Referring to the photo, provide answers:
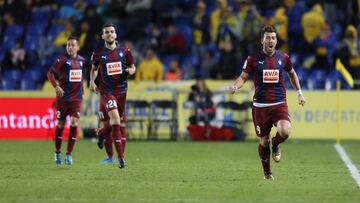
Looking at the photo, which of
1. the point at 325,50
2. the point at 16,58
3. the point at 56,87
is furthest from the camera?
the point at 16,58

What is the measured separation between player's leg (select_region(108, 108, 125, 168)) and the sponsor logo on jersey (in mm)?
1953

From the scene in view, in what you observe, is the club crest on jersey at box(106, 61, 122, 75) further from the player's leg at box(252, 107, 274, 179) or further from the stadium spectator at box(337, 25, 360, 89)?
the stadium spectator at box(337, 25, 360, 89)

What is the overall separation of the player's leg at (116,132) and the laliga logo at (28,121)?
9467 millimetres

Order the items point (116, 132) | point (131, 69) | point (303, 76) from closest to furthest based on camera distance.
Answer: point (116, 132) → point (131, 69) → point (303, 76)

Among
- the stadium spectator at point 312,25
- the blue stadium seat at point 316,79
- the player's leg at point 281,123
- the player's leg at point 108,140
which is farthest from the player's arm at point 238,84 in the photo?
the stadium spectator at point 312,25

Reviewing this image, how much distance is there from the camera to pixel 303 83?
26422 millimetres

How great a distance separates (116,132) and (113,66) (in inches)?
49.4

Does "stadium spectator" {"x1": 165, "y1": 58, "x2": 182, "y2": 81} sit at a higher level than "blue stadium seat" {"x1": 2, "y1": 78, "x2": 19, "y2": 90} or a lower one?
higher

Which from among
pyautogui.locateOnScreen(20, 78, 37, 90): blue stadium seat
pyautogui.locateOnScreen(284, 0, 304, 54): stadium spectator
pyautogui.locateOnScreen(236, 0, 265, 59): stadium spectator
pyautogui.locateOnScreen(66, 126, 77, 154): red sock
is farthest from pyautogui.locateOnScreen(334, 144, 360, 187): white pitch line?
pyautogui.locateOnScreen(20, 78, 37, 90): blue stadium seat

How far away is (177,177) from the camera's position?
13875 mm

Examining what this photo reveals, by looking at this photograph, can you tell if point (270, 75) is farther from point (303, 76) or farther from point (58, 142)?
point (303, 76)

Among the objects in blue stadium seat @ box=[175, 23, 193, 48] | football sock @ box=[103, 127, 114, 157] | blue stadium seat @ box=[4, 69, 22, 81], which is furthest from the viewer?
blue stadium seat @ box=[175, 23, 193, 48]

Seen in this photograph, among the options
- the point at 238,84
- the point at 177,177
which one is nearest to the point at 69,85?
the point at 177,177

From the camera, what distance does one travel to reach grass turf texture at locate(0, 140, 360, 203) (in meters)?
11.3
